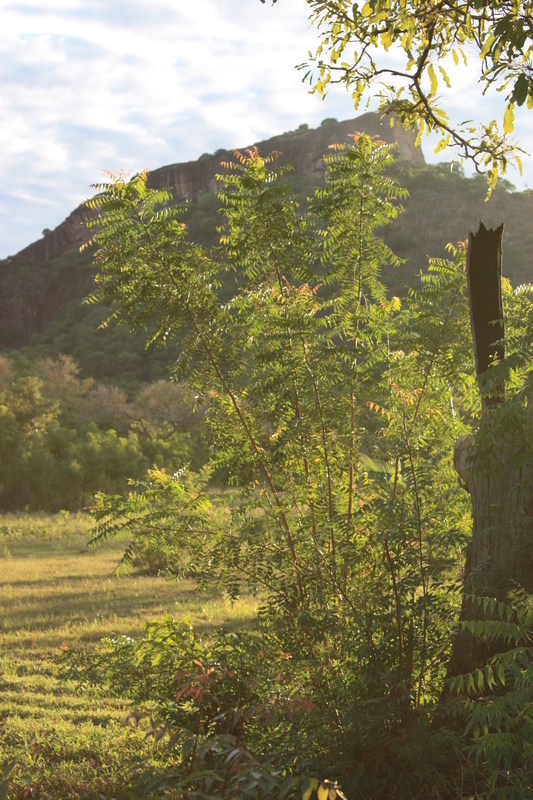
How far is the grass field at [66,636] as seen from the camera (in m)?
4.55

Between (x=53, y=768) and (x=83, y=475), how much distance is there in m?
18.8

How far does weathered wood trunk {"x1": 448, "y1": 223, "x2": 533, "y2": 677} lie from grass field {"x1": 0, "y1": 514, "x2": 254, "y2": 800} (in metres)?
1.72

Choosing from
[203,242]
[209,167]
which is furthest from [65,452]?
[209,167]

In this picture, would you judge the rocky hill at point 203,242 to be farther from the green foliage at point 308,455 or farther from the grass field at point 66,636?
the green foliage at point 308,455

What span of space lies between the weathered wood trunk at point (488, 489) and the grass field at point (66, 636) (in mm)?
1723

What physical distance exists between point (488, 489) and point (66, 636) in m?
5.99

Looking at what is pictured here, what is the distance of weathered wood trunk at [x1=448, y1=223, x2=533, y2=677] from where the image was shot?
10.6ft

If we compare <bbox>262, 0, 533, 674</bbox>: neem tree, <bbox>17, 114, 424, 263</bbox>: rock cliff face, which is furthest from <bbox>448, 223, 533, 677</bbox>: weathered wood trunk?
<bbox>17, 114, 424, 263</bbox>: rock cliff face

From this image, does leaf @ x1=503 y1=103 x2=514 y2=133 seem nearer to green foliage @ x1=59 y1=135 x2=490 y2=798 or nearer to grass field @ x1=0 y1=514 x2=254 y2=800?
green foliage @ x1=59 y1=135 x2=490 y2=798

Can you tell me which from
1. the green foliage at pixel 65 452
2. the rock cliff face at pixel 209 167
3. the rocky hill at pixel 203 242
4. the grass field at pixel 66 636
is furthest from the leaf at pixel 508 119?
the rock cliff face at pixel 209 167

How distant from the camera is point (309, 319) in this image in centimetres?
415

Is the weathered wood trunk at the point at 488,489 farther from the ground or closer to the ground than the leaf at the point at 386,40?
closer to the ground

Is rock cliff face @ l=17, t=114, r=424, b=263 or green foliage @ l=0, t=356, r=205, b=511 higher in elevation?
rock cliff face @ l=17, t=114, r=424, b=263

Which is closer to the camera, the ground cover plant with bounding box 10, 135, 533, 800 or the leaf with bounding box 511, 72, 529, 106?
the leaf with bounding box 511, 72, 529, 106
